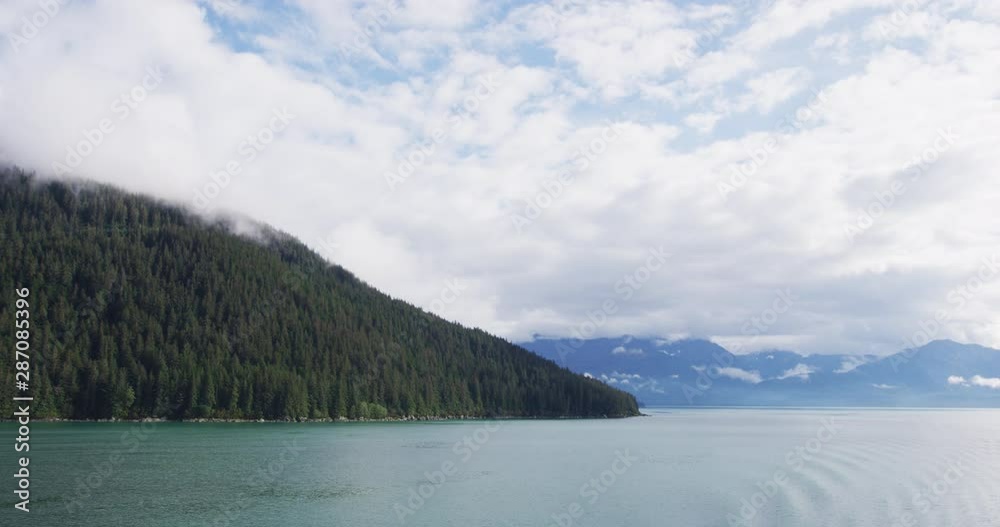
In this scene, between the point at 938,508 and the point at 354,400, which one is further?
the point at 354,400

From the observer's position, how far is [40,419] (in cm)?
13788

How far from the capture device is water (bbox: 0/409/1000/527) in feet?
169

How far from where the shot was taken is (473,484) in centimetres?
6975

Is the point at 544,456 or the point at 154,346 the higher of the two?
→ the point at 154,346

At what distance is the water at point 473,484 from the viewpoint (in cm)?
5147

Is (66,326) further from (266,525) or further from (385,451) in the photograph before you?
(266,525)

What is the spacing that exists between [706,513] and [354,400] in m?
152

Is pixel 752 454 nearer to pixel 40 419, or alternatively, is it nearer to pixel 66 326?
pixel 40 419

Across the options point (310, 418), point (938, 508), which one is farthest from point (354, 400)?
point (938, 508)

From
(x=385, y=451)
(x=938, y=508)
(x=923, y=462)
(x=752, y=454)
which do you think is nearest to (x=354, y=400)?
(x=385, y=451)

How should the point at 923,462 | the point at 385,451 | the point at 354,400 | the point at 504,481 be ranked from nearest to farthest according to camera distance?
the point at 504,481 → the point at 923,462 → the point at 385,451 → the point at 354,400

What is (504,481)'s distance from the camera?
7250cm

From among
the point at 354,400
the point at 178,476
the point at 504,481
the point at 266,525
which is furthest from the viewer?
the point at 354,400

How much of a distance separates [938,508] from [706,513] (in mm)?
20714
